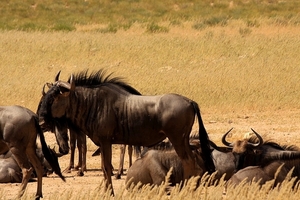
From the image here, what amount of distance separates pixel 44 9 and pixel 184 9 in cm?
722

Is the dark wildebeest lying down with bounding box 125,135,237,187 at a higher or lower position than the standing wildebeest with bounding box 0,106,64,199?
lower

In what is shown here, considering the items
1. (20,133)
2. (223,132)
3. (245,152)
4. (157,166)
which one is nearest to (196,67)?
(223,132)

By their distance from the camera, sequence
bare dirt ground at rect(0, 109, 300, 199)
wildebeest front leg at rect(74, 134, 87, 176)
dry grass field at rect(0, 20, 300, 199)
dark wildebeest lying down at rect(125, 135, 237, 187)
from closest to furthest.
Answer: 1. dark wildebeest lying down at rect(125, 135, 237, 187)
2. bare dirt ground at rect(0, 109, 300, 199)
3. wildebeest front leg at rect(74, 134, 87, 176)
4. dry grass field at rect(0, 20, 300, 199)

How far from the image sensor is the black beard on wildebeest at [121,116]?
13625 millimetres

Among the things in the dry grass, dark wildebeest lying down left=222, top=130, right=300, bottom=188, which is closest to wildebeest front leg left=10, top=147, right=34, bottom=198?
dark wildebeest lying down left=222, top=130, right=300, bottom=188

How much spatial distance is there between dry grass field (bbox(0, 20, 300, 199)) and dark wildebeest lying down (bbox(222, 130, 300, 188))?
433cm

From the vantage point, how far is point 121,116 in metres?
13.8

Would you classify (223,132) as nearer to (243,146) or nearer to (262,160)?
(243,146)

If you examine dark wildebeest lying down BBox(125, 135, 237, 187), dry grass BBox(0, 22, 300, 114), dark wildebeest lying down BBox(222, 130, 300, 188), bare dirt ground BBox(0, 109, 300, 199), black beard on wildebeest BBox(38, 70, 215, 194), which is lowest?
dry grass BBox(0, 22, 300, 114)

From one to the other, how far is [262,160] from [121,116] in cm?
202

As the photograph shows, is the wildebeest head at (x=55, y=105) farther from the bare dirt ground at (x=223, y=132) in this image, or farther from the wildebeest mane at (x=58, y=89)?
the bare dirt ground at (x=223, y=132)

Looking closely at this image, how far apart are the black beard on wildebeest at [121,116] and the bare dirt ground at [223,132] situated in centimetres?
134

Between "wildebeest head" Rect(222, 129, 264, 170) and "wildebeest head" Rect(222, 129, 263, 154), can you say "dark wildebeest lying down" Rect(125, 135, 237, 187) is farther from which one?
"wildebeest head" Rect(222, 129, 263, 154)

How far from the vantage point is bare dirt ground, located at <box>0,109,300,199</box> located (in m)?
15.8
